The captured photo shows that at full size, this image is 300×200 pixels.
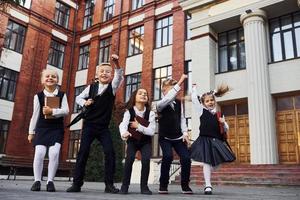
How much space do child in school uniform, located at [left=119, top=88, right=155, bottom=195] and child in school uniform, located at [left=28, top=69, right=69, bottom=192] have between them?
3.22ft

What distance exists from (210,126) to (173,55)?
48.9 ft

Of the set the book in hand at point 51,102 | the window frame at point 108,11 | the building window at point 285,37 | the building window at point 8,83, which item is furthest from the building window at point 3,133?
the book in hand at point 51,102

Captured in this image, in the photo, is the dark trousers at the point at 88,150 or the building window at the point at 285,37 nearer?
the dark trousers at the point at 88,150

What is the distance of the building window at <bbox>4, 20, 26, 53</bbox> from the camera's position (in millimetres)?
21859

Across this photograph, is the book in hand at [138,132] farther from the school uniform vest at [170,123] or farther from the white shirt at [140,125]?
the school uniform vest at [170,123]

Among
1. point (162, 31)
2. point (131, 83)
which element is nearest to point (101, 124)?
point (131, 83)

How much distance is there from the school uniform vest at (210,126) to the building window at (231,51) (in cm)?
1105

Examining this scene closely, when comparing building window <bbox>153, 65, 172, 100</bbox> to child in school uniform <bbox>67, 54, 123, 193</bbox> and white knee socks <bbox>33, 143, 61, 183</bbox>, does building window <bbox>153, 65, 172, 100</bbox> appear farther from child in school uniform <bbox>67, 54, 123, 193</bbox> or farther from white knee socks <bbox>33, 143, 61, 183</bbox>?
white knee socks <bbox>33, 143, 61, 183</bbox>

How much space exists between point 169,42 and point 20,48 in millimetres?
10663

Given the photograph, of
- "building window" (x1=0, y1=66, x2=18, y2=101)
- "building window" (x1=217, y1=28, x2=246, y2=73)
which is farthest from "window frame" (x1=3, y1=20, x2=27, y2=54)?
"building window" (x1=217, y1=28, x2=246, y2=73)

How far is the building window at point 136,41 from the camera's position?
2266 cm

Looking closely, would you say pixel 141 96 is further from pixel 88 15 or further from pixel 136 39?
pixel 88 15

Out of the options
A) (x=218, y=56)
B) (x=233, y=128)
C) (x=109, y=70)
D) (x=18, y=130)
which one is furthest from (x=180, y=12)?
(x=109, y=70)

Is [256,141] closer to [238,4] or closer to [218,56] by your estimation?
[218,56]
